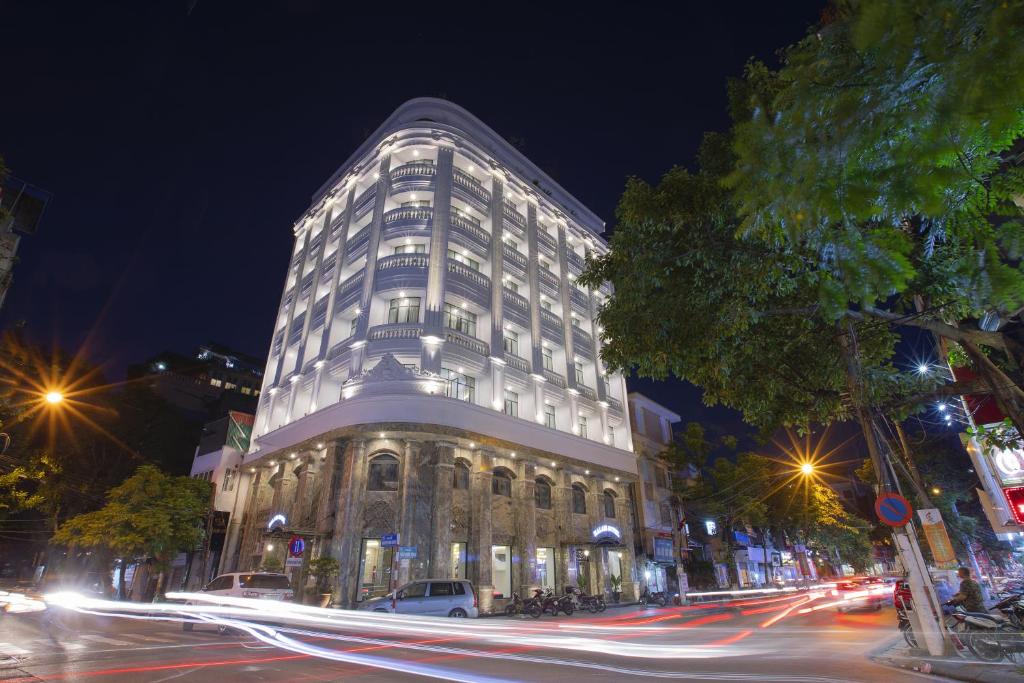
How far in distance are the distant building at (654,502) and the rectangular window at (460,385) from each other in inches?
671

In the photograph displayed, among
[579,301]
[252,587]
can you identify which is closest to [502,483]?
[252,587]

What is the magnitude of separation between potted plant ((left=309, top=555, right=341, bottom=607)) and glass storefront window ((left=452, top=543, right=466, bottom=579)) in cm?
562

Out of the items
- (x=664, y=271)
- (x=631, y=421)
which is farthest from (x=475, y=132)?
(x=664, y=271)

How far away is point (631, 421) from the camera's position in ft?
136

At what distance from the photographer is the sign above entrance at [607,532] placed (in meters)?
31.1

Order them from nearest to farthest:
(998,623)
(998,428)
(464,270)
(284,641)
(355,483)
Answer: (998,623)
(998,428)
(284,641)
(355,483)
(464,270)

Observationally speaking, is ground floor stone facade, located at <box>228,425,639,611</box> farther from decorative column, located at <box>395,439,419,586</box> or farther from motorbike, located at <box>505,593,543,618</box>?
motorbike, located at <box>505,593,543,618</box>

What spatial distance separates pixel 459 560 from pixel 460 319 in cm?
1376

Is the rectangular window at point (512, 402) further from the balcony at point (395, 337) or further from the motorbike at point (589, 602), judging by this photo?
the motorbike at point (589, 602)

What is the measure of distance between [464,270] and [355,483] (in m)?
14.2

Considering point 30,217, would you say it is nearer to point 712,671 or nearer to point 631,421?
point 712,671

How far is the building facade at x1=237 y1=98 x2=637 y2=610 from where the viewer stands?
2375 centimetres

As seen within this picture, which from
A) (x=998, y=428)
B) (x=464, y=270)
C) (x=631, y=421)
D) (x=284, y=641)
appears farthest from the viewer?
(x=631, y=421)

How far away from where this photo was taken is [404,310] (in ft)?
94.9
